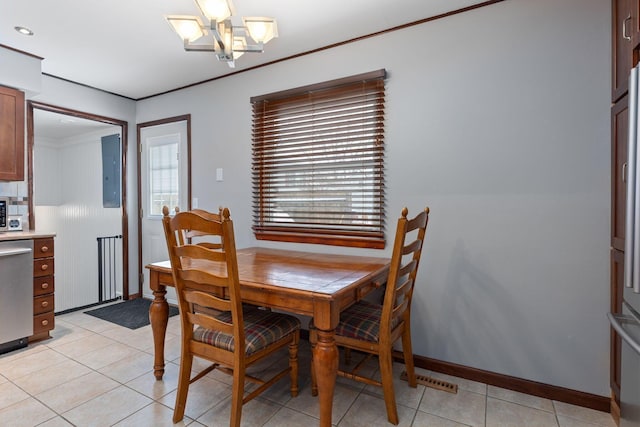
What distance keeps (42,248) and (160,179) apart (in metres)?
1.35

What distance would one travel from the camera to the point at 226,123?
3.13 m

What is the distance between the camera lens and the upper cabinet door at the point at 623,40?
1.36 m

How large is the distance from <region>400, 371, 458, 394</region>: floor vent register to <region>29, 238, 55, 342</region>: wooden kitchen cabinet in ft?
9.41

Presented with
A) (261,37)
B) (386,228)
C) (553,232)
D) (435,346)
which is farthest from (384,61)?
(435,346)

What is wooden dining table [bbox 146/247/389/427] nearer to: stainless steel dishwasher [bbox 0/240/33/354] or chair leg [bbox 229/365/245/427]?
chair leg [bbox 229/365/245/427]

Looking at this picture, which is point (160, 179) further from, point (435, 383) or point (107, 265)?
point (435, 383)

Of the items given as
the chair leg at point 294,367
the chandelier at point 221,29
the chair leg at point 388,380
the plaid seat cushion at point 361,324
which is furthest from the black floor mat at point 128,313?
the chandelier at point 221,29

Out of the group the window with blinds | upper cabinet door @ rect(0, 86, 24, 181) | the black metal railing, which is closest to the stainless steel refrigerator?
the window with blinds

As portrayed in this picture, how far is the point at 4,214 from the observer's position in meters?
2.82

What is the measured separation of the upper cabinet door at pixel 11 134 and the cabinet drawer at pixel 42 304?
3.40ft

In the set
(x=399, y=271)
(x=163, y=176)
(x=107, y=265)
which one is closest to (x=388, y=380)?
(x=399, y=271)

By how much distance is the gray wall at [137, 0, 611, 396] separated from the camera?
1.77m

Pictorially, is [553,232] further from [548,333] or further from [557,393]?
[557,393]

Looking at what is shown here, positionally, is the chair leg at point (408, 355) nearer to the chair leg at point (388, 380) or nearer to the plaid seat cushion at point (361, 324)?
the plaid seat cushion at point (361, 324)
